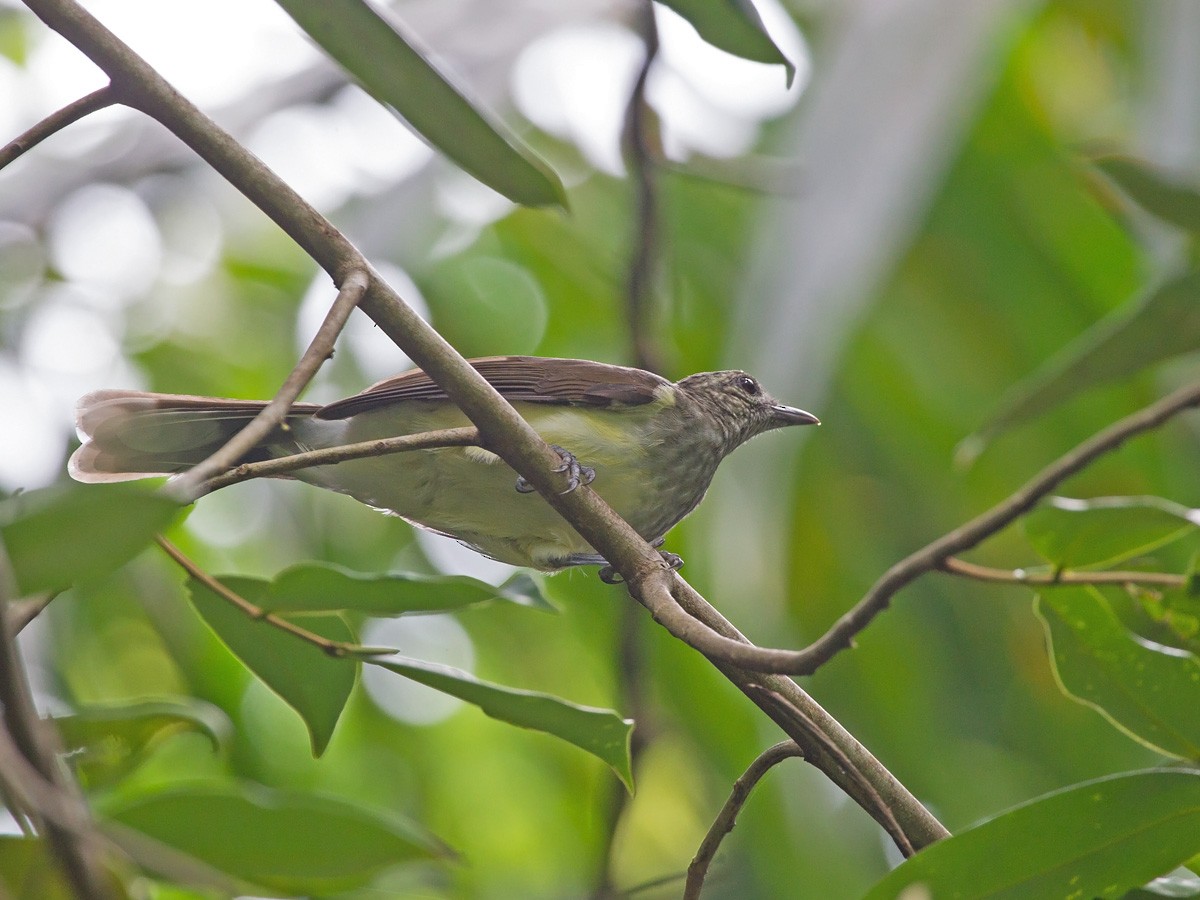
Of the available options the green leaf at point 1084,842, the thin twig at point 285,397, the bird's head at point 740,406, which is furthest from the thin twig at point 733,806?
the bird's head at point 740,406

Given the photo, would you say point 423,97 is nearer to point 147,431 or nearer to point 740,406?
point 147,431

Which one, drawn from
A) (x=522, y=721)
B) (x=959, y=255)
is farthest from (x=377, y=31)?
(x=959, y=255)

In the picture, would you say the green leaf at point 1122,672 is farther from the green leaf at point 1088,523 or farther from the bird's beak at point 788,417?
the bird's beak at point 788,417

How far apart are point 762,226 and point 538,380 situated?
126 cm

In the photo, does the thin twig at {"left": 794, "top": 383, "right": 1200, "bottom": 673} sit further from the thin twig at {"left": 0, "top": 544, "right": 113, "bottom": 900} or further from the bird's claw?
the bird's claw

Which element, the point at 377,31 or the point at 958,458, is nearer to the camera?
the point at 377,31

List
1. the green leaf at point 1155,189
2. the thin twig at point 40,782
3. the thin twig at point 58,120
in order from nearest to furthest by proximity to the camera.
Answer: the thin twig at point 40,782 → the thin twig at point 58,120 → the green leaf at point 1155,189

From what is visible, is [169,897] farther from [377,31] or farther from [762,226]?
[762,226]

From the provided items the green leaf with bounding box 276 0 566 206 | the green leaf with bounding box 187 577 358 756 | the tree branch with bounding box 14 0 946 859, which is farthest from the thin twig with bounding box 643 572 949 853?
the green leaf with bounding box 276 0 566 206

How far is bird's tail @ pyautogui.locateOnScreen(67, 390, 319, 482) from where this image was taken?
3.03m

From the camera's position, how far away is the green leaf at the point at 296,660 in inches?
93.0

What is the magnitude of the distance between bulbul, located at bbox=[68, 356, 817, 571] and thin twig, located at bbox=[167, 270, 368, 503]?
1.55 m

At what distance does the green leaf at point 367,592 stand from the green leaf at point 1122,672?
1.02 meters

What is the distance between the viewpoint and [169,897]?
3.46 metres
